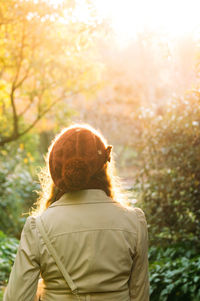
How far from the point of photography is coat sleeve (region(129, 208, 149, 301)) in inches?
80.1

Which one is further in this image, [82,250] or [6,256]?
[6,256]

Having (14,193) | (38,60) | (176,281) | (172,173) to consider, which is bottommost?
(14,193)

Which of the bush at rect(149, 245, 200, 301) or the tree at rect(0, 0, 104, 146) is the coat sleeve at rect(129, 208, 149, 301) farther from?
the tree at rect(0, 0, 104, 146)

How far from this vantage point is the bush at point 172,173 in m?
5.28

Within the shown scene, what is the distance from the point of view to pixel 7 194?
917cm

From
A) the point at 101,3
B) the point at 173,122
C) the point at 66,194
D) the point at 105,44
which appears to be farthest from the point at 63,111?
the point at 105,44

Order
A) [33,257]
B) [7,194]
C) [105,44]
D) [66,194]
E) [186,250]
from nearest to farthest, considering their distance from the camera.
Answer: [33,257]
[66,194]
[186,250]
[7,194]
[105,44]

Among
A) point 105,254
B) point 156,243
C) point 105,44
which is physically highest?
point 105,44

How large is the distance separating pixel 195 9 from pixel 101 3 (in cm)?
94

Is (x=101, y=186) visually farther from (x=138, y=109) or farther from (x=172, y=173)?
(x=138, y=109)

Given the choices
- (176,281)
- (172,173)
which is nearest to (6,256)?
(172,173)

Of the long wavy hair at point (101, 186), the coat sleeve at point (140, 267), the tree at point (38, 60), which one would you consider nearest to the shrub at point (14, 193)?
the tree at point (38, 60)

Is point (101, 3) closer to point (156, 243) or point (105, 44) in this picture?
point (156, 243)

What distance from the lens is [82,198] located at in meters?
2.01
